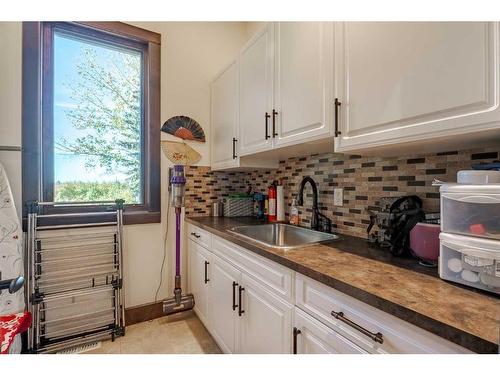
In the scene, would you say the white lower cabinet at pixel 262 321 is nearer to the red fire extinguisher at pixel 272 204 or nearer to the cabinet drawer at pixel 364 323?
the cabinet drawer at pixel 364 323

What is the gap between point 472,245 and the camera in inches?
26.8

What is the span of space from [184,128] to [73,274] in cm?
145

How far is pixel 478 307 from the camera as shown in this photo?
585 mm

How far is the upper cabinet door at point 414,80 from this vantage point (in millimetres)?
683

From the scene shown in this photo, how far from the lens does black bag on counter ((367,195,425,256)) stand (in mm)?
999

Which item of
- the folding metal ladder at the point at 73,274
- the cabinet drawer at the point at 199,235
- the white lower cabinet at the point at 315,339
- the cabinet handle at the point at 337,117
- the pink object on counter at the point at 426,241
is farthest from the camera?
the cabinet drawer at the point at 199,235

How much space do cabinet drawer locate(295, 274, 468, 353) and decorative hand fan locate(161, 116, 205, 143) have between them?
5.68ft

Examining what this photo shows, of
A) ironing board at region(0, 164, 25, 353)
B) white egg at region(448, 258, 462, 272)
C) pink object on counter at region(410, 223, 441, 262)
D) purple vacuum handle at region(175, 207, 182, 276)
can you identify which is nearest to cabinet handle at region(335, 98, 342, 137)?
pink object on counter at region(410, 223, 441, 262)

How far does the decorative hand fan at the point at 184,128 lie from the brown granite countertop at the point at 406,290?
1507 mm

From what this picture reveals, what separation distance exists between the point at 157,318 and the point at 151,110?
1790 millimetres

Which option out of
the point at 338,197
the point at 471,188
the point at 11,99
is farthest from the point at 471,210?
the point at 11,99

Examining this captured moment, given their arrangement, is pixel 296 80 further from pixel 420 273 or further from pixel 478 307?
pixel 478 307

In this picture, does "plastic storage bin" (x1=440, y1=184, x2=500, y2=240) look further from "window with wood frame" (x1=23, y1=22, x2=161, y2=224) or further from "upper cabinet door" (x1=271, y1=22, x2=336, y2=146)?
"window with wood frame" (x1=23, y1=22, x2=161, y2=224)

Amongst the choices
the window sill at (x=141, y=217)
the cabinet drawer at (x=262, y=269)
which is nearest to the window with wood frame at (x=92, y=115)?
the window sill at (x=141, y=217)
